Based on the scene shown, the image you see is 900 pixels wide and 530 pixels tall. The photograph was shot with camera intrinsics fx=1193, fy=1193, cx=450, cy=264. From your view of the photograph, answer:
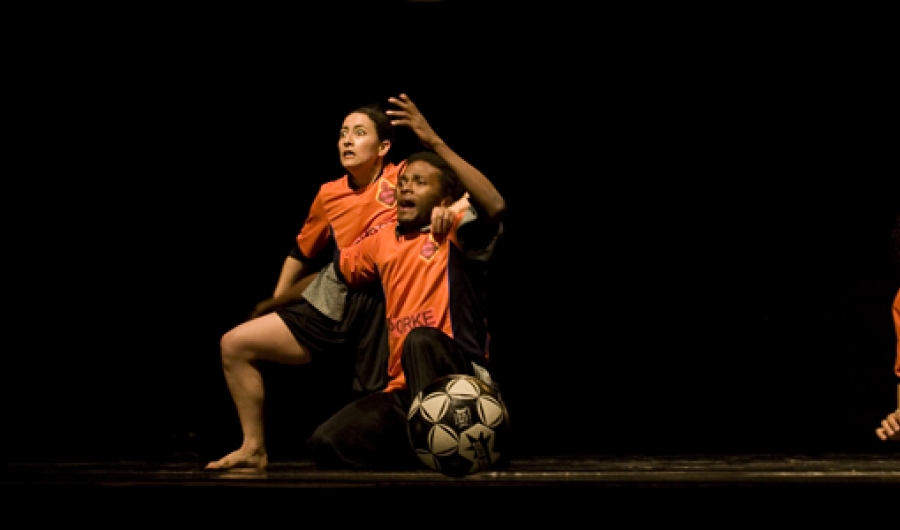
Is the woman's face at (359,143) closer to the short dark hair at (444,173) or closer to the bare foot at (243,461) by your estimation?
the short dark hair at (444,173)

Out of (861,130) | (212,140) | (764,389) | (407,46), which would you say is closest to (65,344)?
(212,140)

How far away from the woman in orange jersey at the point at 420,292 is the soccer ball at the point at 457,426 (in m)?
0.14

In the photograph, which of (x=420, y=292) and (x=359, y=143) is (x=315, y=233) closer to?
(x=359, y=143)

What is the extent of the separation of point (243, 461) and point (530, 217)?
4.41ft

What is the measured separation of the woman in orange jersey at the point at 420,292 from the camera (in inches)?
110

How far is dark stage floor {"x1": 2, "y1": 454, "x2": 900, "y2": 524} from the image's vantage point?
6.66 feet

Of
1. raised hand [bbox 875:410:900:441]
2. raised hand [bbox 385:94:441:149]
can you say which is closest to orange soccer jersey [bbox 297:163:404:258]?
raised hand [bbox 385:94:441:149]

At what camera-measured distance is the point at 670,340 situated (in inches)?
151

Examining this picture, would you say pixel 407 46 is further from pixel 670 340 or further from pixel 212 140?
pixel 670 340

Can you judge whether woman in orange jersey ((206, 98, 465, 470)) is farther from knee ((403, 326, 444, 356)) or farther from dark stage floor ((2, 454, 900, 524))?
dark stage floor ((2, 454, 900, 524))

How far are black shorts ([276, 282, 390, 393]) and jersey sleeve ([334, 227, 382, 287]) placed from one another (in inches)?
2.2

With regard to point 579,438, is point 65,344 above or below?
above

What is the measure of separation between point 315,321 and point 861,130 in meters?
1.85

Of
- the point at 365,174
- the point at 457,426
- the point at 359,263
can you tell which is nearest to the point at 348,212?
the point at 365,174
